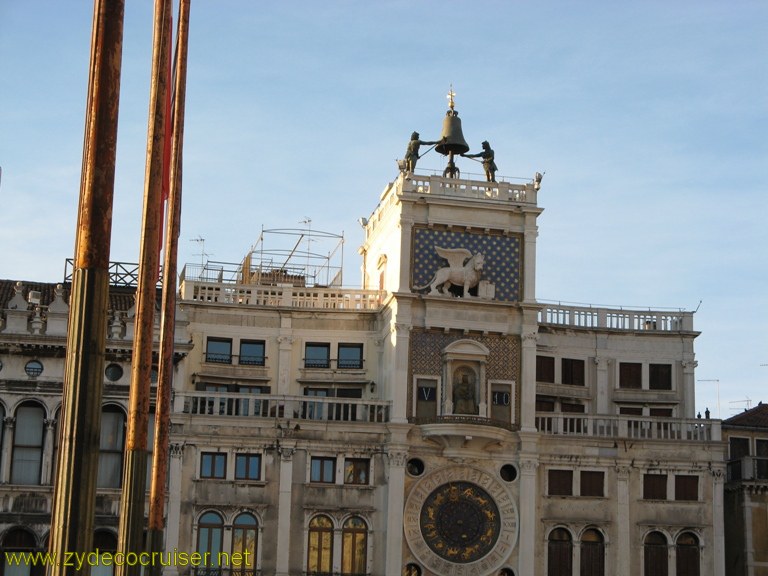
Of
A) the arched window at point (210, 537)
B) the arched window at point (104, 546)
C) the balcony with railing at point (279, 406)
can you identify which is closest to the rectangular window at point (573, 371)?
the balcony with railing at point (279, 406)

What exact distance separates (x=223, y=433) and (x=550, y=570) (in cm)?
1450

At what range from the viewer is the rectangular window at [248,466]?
181 feet

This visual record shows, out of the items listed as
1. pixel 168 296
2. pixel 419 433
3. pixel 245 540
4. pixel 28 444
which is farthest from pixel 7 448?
pixel 168 296

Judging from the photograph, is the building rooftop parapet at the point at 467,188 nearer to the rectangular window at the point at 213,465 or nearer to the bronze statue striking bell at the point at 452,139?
the bronze statue striking bell at the point at 452,139

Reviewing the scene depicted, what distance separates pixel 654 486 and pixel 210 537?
1860cm

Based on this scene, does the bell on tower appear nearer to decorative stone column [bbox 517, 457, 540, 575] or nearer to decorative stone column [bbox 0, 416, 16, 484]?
decorative stone column [bbox 517, 457, 540, 575]

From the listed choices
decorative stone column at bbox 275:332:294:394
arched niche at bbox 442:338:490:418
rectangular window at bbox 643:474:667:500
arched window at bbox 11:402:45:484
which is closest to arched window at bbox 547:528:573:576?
rectangular window at bbox 643:474:667:500

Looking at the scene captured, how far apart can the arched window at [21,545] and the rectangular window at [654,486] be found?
24.7 meters

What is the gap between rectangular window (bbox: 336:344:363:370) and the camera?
5966cm

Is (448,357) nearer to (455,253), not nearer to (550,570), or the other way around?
(455,253)

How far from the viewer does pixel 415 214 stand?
190 ft

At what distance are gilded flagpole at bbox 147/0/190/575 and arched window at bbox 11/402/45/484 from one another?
55.4 ft

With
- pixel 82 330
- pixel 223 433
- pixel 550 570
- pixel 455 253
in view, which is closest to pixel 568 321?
pixel 455 253

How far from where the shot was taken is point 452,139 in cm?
6138
